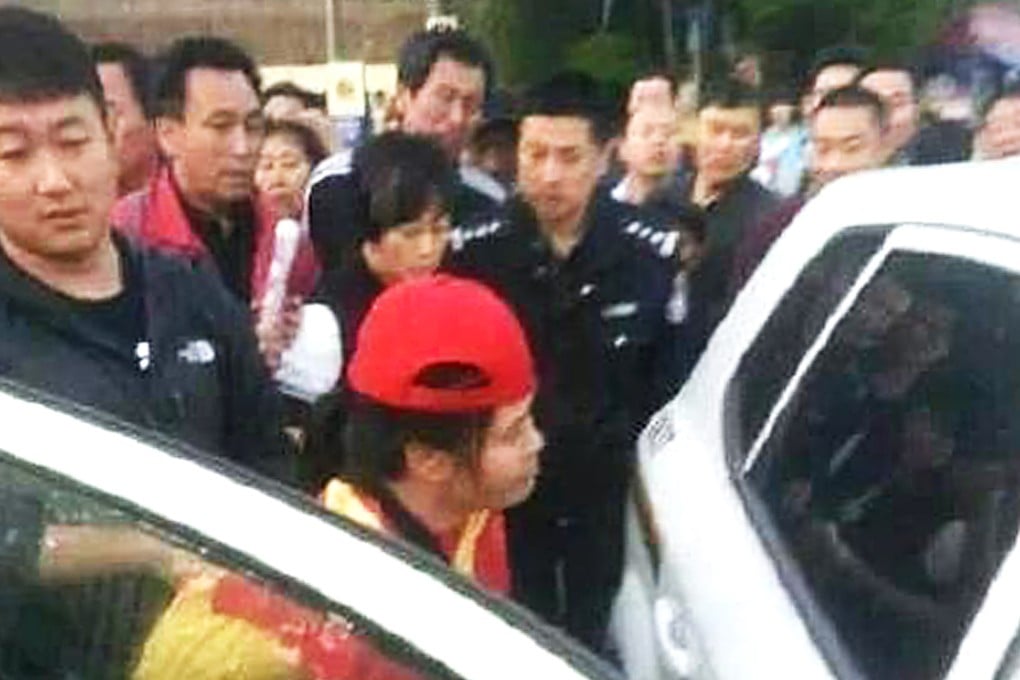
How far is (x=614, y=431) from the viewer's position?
561cm

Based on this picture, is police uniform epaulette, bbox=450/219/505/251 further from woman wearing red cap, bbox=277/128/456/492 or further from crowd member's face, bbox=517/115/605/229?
woman wearing red cap, bbox=277/128/456/492

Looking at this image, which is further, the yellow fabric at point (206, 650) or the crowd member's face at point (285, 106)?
the crowd member's face at point (285, 106)

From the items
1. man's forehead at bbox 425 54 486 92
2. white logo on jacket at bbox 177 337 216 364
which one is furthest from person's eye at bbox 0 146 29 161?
man's forehead at bbox 425 54 486 92

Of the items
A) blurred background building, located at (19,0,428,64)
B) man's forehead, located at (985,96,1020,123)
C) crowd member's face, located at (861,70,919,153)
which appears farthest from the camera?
blurred background building, located at (19,0,428,64)

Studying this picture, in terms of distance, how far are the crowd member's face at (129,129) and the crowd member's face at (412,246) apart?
1.16 metres

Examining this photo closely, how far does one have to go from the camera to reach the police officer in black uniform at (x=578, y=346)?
18.2 ft

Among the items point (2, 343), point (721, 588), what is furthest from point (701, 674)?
point (2, 343)

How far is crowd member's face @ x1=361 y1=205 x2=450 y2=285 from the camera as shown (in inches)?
197

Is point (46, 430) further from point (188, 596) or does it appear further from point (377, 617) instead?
point (377, 617)

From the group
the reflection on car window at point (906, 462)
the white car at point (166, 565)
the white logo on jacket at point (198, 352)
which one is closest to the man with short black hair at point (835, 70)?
the reflection on car window at point (906, 462)

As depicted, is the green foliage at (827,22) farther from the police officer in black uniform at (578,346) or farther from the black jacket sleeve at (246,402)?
the black jacket sleeve at (246,402)

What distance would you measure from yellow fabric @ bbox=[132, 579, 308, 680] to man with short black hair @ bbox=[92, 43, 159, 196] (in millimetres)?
3785

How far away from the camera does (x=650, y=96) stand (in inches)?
319

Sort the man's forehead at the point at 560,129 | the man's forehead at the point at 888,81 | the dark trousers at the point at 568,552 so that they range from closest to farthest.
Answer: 1. the dark trousers at the point at 568,552
2. the man's forehead at the point at 560,129
3. the man's forehead at the point at 888,81
